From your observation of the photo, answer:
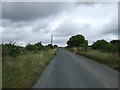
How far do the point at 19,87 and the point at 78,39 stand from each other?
10161 cm

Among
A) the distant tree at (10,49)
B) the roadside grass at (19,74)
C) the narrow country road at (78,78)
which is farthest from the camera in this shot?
the distant tree at (10,49)

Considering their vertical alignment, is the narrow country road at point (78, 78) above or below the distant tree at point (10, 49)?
below

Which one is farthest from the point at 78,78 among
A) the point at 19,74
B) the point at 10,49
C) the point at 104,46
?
the point at 104,46

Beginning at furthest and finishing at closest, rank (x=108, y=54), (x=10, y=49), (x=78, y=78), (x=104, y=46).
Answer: (x=104, y=46), (x=108, y=54), (x=10, y=49), (x=78, y=78)

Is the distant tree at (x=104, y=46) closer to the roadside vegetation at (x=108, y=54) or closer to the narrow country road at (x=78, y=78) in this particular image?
the roadside vegetation at (x=108, y=54)

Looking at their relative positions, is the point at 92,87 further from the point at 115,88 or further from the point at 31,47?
the point at 31,47

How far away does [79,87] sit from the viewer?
760 cm

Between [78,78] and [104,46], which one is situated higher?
[104,46]

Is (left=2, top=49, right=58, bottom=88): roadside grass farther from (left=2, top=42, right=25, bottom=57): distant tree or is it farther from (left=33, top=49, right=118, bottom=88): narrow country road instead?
(left=2, top=42, right=25, bottom=57): distant tree

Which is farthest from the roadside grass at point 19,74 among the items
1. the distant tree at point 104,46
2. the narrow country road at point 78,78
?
the distant tree at point 104,46

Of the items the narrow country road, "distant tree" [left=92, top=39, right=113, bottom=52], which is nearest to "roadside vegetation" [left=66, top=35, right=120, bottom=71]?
"distant tree" [left=92, top=39, right=113, bottom=52]

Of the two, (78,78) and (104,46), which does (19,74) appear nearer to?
(78,78)

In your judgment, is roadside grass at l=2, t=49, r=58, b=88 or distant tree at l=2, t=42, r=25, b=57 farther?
distant tree at l=2, t=42, r=25, b=57

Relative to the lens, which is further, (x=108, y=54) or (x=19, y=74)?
(x=108, y=54)
